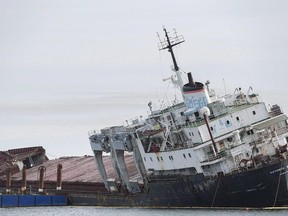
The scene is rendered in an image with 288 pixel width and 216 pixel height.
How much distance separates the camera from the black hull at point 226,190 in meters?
50.7

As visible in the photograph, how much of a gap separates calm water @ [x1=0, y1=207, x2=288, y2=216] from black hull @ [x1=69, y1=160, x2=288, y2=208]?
1.00 m

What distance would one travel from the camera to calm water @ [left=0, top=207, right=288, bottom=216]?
5016 cm

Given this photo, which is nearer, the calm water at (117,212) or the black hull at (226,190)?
the calm water at (117,212)

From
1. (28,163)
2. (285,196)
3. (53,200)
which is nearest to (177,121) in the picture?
(285,196)

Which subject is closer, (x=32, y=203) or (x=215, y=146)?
(x=215, y=146)

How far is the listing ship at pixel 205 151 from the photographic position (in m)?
51.3

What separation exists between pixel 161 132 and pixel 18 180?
2924cm

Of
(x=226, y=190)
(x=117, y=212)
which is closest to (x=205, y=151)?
(x=226, y=190)

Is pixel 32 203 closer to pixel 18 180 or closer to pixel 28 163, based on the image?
pixel 18 180

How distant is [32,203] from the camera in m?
72.7

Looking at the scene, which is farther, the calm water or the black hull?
the black hull

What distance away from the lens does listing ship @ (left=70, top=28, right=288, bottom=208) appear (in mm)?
51344

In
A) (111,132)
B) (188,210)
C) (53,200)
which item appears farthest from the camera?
(53,200)

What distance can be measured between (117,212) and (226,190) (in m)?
10.9
